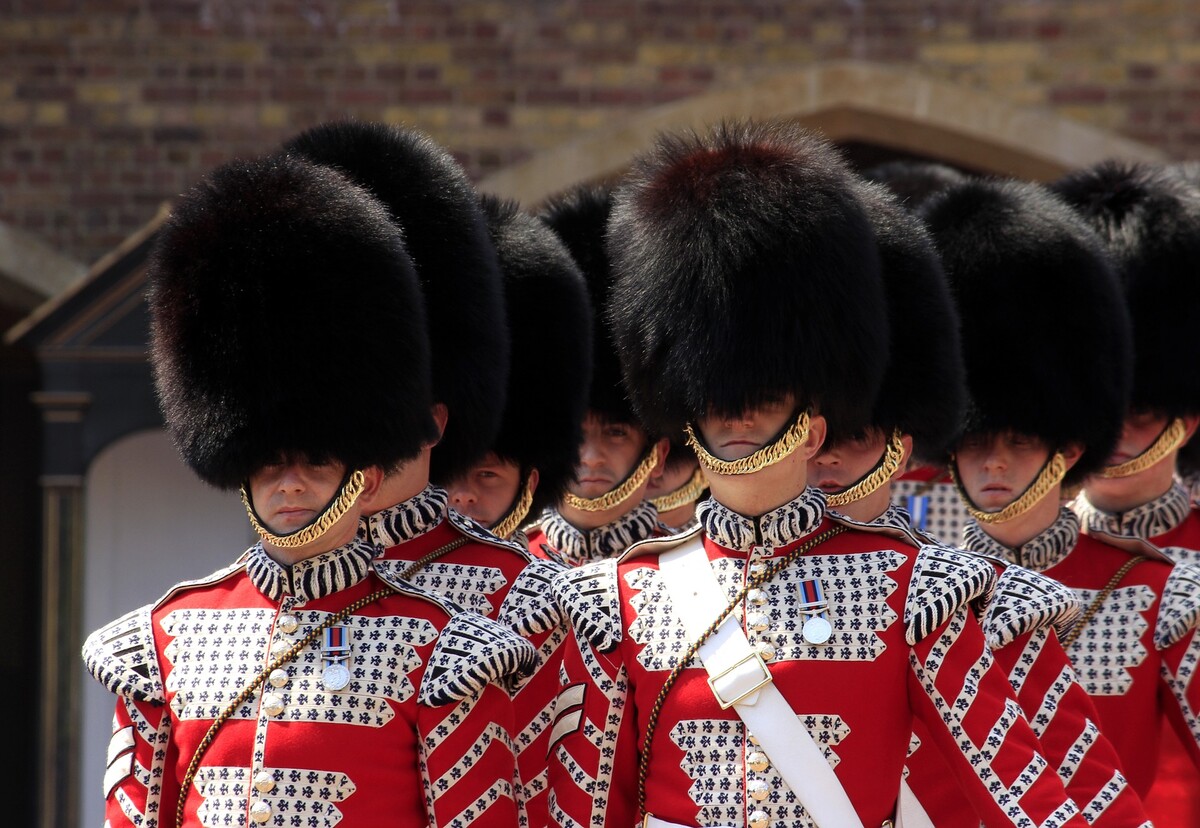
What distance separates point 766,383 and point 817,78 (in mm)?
4642

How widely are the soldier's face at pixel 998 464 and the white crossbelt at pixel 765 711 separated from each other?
4.13 feet

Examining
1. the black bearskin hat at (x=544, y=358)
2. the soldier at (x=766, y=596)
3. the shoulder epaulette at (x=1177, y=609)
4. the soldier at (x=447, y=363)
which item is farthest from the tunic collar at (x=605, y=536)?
the soldier at (x=766, y=596)

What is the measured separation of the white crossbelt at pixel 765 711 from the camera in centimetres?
255

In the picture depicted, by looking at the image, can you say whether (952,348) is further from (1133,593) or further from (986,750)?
(986,750)

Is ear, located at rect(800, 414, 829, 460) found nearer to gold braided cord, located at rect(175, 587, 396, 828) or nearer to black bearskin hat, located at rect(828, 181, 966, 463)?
black bearskin hat, located at rect(828, 181, 966, 463)

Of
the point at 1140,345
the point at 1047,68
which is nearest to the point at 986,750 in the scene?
the point at 1140,345

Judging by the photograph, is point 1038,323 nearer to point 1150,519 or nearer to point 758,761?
point 1150,519

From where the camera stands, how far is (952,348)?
347cm

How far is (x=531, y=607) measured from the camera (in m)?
2.98

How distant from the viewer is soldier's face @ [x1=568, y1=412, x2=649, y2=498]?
13.8 feet

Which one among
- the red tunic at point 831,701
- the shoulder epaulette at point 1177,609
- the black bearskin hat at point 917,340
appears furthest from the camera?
the shoulder epaulette at point 1177,609

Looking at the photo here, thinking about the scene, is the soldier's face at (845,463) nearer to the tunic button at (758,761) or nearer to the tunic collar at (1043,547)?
the tunic collar at (1043,547)

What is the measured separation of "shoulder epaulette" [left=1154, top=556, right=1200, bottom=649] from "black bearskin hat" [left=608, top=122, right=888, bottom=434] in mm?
1079

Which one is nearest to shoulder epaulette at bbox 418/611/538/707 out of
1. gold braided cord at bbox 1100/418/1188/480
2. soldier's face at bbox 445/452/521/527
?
soldier's face at bbox 445/452/521/527
